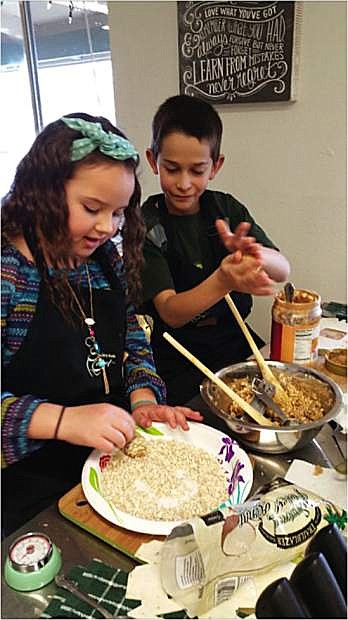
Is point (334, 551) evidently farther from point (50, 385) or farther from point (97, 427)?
point (50, 385)

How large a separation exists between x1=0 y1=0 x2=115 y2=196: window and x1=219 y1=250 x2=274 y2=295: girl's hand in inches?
67.7

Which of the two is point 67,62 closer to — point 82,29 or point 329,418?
point 82,29

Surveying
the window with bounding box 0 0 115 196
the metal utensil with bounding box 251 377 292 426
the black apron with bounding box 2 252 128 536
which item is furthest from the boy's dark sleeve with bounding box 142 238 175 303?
the window with bounding box 0 0 115 196

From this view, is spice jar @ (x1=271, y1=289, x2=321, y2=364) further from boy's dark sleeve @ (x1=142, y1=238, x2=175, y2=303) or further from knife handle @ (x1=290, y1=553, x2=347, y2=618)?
knife handle @ (x1=290, y1=553, x2=347, y2=618)

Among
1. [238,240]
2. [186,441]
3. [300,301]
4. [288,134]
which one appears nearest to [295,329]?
[300,301]

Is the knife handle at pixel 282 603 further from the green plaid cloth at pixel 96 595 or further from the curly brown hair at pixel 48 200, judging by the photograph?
the curly brown hair at pixel 48 200

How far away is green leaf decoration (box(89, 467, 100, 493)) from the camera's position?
2.29 ft

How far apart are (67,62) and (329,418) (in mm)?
2459

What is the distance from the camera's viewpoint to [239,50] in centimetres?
171

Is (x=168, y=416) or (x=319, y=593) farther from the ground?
(x=319, y=593)

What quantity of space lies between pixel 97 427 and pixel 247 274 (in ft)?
1.29

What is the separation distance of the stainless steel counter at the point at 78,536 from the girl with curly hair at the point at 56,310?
4.7 inches

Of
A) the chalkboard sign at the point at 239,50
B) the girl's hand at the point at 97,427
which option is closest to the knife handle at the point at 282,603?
the girl's hand at the point at 97,427

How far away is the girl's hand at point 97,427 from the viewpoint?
73 centimetres
